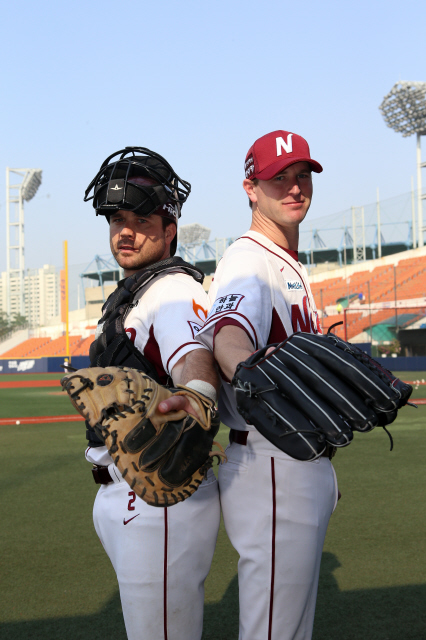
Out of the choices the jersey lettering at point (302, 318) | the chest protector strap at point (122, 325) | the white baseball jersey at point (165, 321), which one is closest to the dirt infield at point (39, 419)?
the chest protector strap at point (122, 325)

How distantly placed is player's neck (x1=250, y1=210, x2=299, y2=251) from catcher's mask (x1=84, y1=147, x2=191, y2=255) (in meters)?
0.33

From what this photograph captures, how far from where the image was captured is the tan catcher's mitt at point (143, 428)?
1.49 m

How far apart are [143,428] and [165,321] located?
50 cm

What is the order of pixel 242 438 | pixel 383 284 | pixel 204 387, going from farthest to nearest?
pixel 383 284 < pixel 242 438 < pixel 204 387

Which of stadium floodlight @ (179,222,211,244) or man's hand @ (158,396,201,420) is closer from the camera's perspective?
man's hand @ (158,396,201,420)

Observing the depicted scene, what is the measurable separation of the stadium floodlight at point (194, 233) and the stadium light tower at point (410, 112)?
25973mm

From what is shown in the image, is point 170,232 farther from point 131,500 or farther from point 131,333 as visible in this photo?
point 131,500

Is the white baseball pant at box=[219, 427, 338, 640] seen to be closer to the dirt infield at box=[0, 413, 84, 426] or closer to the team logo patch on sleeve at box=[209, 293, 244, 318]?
the team logo patch on sleeve at box=[209, 293, 244, 318]

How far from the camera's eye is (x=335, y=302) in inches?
1551

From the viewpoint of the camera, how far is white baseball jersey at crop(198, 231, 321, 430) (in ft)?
5.86

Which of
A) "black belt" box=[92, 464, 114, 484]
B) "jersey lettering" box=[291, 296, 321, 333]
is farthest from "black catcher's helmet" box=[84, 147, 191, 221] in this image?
"black belt" box=[92, 464, 114, 484]

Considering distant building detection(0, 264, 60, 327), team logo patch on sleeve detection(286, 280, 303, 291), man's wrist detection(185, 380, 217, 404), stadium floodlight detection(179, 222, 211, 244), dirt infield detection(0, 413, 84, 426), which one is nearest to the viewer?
man's wrist detection(185, 380, 217, 404)

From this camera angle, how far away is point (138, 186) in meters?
2.16

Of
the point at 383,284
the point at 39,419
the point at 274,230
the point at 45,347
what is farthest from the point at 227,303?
the point at 45,347
